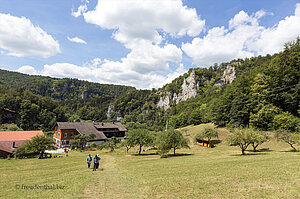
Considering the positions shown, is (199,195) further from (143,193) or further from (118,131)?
(118,131)

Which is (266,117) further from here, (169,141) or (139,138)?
(139,138)

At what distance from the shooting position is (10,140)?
4456 cm

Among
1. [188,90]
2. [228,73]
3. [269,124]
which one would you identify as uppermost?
[228,73]

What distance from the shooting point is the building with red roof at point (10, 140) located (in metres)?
36.4

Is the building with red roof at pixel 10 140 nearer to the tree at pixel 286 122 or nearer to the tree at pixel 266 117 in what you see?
the tree at pixel 266 117

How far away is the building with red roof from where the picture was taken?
1432 inches

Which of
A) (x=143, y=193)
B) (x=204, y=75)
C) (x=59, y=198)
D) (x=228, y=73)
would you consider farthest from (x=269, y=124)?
(x=204, y=75)

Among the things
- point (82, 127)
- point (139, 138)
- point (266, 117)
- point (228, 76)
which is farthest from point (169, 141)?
point (228, 76)

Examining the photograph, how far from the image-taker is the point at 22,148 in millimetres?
34438

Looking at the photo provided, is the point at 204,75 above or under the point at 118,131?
above

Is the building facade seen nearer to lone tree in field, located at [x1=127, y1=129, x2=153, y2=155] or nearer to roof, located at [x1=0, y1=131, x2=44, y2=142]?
roof, located at [x1=0, y1=131, x2=44, y2=142]

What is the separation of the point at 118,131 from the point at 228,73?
136310 mm

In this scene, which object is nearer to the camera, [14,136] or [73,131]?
[14,136]

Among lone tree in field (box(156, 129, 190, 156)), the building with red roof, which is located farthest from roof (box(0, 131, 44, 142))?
lone tree in field (box(156, 129, 190, 156))
